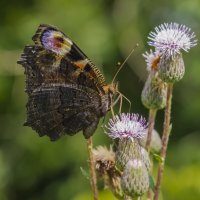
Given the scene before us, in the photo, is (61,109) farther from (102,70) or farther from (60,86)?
(102,70)

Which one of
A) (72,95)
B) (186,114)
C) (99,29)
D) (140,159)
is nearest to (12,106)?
(99,29)

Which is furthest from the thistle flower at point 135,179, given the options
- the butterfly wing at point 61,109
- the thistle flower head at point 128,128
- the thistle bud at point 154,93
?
the thistle bud at point 154,93

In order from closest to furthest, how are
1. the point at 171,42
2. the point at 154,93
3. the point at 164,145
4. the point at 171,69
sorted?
the point at 164,145
the point at 171,69
the point at 171,42
the point at 154,93

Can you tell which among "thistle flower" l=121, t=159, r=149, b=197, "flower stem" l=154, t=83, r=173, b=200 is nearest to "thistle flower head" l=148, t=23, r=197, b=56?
"flower stem" l=154, t=83, r=173, b=200

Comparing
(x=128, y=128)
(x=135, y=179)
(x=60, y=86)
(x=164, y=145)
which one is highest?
(x=60, y=86)

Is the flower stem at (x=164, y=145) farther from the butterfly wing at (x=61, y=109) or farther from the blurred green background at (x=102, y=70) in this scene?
the blurred green background at (x=102, y=70)

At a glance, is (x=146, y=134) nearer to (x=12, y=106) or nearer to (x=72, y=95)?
(x=72, y=95)

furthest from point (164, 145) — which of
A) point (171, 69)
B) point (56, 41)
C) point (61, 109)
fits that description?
point (56, 41)
